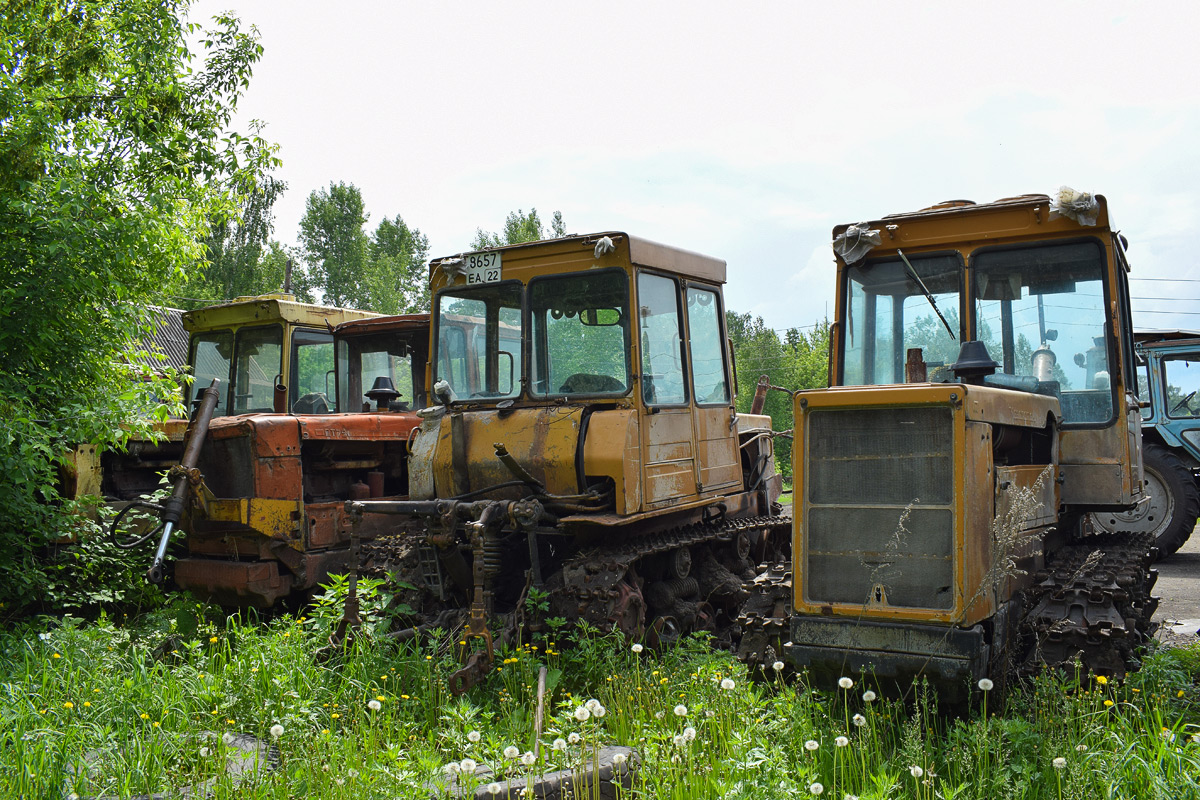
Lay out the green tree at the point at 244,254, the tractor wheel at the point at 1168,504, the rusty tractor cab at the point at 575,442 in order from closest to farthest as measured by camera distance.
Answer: the rusty tractor cab at the point at 575,442, the tractor wheel at the point at 1168,504, the green tree at the point at 244,254

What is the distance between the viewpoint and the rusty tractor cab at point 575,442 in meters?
5.82

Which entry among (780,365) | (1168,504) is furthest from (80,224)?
(780,365)

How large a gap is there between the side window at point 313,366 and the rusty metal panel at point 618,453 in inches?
148

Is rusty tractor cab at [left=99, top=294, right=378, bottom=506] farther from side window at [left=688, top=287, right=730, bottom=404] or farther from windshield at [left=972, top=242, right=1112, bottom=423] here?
windshield at [left=972, top=242, right=1112, bottom=423]

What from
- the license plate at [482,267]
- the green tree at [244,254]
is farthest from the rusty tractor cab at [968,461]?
the green tree at [244,254]

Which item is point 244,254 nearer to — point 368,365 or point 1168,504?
point 368,365

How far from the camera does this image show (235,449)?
7305mm

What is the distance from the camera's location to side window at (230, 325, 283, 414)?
8.95m

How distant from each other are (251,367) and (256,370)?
0.07 m

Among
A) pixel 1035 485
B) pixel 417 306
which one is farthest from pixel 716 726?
pixel 417 306

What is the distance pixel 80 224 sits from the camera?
20.5ft

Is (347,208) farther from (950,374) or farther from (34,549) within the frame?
(950,374)

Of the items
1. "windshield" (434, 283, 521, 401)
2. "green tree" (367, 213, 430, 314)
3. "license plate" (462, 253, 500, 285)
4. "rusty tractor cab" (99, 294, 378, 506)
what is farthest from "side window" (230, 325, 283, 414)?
"green tree" (367, 213, 430, 314)

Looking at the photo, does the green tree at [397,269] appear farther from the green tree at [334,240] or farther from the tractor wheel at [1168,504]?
the tractor wheel at [1168,504]
